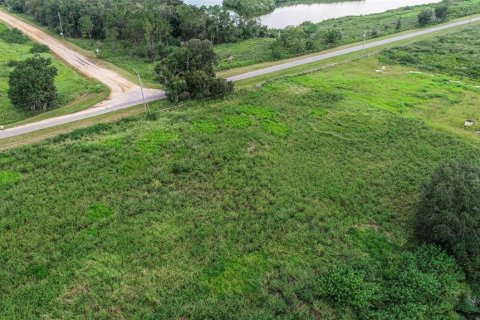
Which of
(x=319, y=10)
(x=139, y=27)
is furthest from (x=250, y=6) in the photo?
(x=139, y=27)

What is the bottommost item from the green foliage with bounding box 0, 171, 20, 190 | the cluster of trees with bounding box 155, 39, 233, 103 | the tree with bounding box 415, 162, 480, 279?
the tree with bounding box 415, 162, 480, 279

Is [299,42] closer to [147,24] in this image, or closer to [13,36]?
[147,24]

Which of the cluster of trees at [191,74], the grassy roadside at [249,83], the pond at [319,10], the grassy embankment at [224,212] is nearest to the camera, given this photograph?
the grassy embankment at [224,212]

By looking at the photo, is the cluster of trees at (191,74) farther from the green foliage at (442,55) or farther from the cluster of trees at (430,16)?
the cluster of trees at (430,16)

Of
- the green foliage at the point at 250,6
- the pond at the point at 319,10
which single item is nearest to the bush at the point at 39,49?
the green foliage at the point at 250,6

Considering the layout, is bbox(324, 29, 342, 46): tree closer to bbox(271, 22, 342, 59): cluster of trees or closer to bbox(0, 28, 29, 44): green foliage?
bbox(271, 22, 342, 59): cluster of trees

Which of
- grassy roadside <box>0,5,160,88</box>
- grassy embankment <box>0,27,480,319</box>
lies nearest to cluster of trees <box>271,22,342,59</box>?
grassy embankment <box>0,27,480,319</box>
